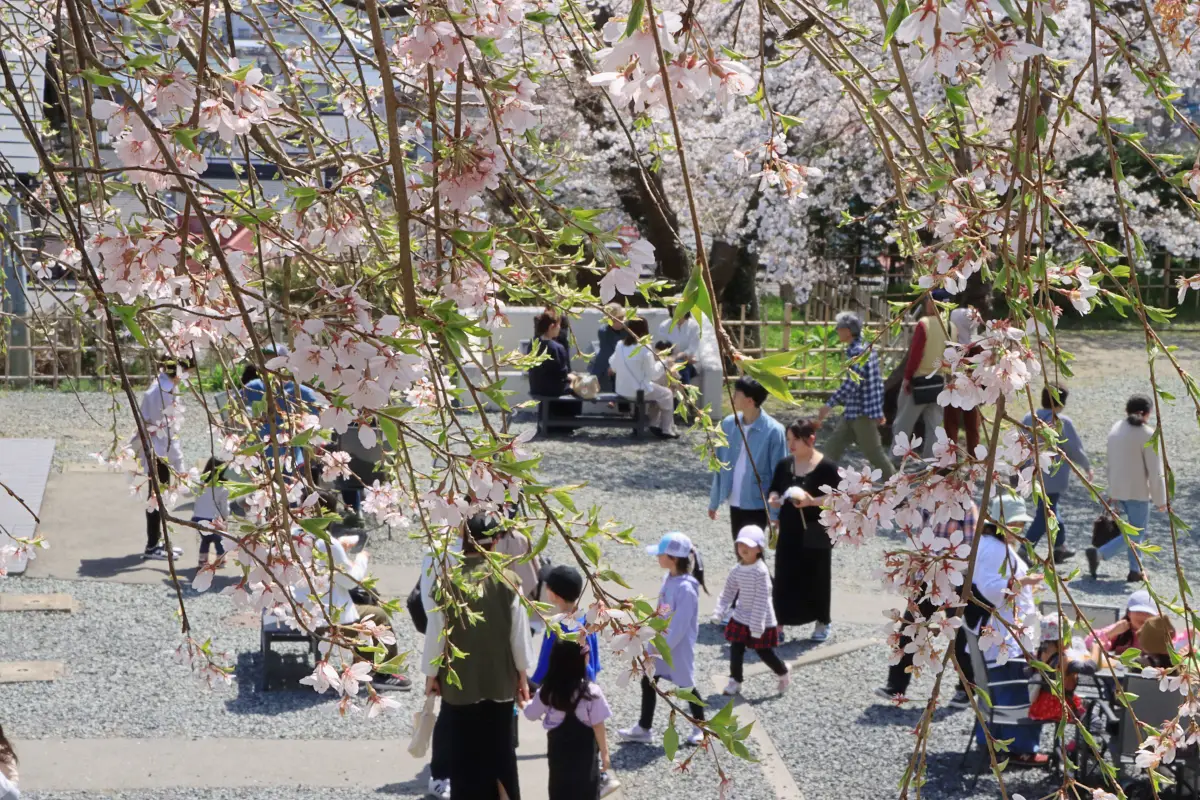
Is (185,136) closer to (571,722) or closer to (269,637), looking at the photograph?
(571,722)

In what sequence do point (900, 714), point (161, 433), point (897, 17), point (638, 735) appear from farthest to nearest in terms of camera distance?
point (900, 714), point (638, 735), point (161, 433), point (897, 17)

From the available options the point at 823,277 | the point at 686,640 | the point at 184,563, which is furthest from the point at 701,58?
the point at 823,277

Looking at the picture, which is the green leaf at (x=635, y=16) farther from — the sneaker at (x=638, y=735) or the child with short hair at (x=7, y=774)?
the sneaker at (x=638, y=735)

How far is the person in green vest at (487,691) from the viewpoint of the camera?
5379mm

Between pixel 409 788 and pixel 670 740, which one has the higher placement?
pixel 670 740

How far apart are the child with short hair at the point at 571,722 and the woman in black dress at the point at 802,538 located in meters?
2.08

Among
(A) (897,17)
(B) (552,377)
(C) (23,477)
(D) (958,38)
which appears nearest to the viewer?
(A) (897,17)

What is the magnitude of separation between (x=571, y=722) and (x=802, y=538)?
274cm

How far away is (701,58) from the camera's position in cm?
175

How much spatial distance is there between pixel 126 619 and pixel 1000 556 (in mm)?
5429

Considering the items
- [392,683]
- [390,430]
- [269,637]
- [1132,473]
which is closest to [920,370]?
[1132,473]

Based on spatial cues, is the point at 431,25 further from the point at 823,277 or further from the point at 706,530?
the point at 823,277

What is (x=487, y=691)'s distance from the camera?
542 centimetres

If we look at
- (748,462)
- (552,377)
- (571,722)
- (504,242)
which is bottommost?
(571,722)
